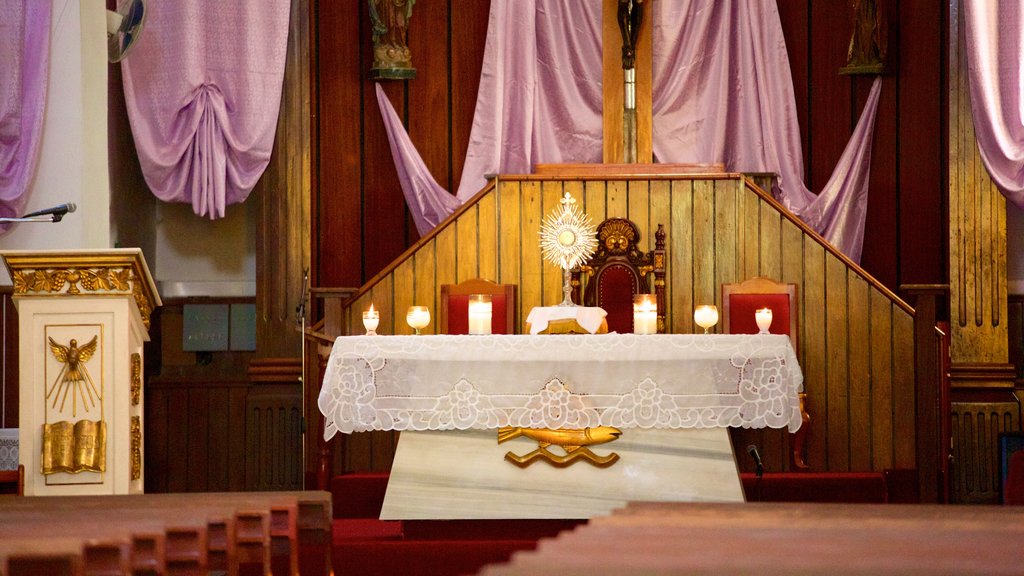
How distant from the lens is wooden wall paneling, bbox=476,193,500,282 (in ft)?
26.0

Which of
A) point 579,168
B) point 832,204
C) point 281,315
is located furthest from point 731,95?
point 281,315

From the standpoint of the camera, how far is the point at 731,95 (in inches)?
366

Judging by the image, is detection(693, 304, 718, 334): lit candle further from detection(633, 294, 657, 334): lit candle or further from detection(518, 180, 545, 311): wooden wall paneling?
detection(518, 180, 545, 311): wooden wall paneling

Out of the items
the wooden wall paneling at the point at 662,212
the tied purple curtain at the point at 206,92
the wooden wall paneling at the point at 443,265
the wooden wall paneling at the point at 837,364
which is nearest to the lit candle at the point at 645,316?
the wooden wall paneling at the point at 662,212

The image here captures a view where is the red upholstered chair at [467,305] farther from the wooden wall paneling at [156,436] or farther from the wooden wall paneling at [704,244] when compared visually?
the wooden wall paneling at [156,436]

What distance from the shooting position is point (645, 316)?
6.67m

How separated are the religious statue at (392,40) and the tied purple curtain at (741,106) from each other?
5.35 feet

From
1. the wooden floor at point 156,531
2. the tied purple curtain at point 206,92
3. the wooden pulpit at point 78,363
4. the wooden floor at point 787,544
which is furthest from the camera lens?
the tied purple curtain at point 206,92

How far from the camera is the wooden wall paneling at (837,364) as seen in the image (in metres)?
7.52

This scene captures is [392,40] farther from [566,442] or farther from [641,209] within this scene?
[566,442]

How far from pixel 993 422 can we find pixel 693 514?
557cm

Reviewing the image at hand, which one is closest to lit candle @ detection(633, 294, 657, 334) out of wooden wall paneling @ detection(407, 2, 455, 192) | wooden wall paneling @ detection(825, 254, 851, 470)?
wooden wall paneling @ detection(825, 254, 851, 470)

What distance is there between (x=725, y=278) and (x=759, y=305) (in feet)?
1.02

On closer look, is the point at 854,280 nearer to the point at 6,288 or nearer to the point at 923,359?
the point at 923,359
